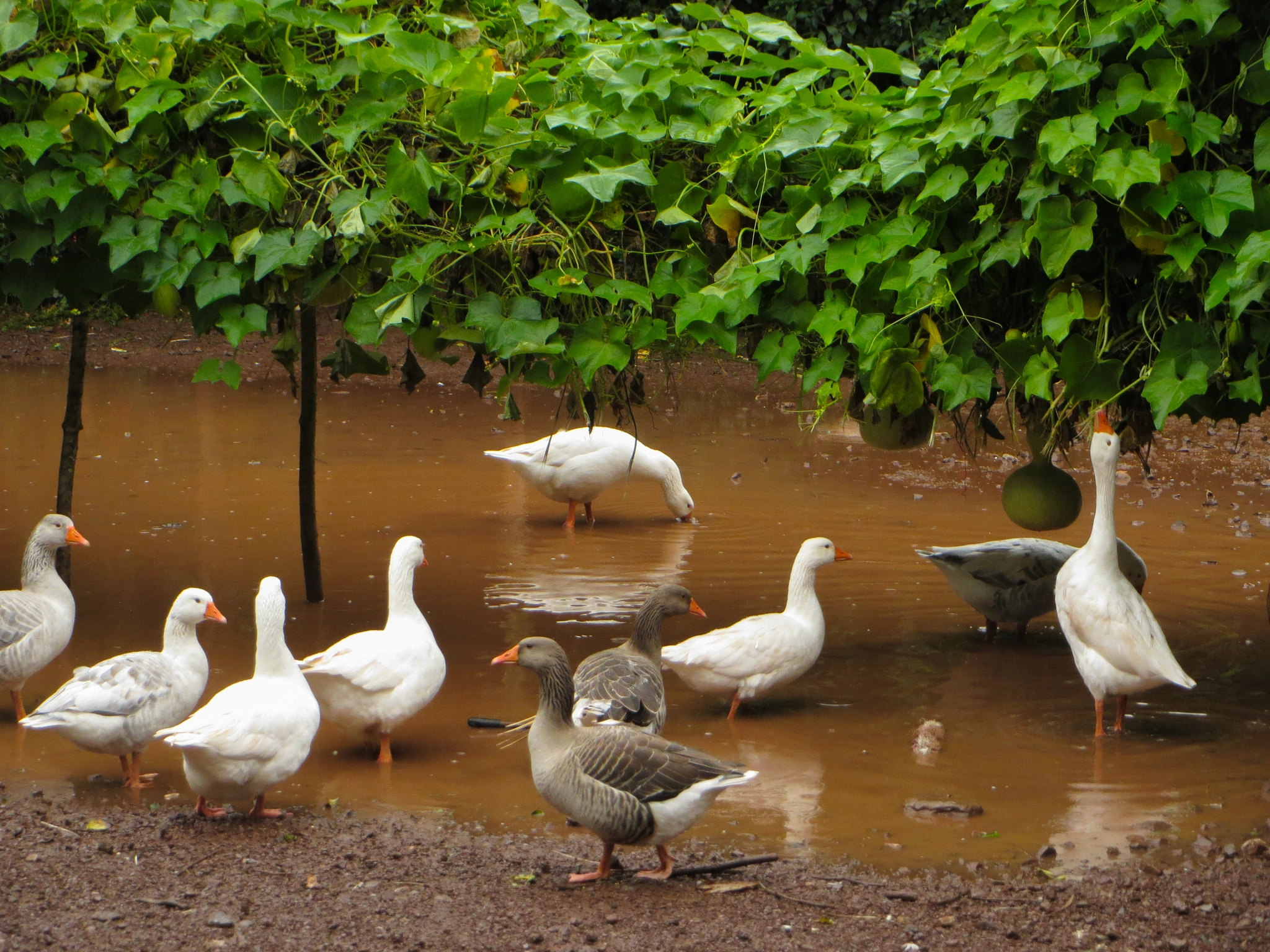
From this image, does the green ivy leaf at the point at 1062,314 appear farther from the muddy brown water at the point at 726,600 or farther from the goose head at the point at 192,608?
the goose head at the point at 192,608

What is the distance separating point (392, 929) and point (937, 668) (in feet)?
11.4

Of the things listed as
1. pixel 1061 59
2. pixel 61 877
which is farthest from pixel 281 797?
pixel 1061 59

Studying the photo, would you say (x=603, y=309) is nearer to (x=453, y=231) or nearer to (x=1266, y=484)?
(x=453, y=231)

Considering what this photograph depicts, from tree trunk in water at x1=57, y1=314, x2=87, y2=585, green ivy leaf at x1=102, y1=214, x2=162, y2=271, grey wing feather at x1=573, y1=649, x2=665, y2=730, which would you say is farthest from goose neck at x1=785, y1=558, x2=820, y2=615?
tree trunk in water at x1=57, y1=314, x2=87, y2=585

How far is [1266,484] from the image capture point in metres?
10.5

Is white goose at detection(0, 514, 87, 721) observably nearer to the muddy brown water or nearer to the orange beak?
the muddy brown water

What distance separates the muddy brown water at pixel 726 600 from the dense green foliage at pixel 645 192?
4.50 feet

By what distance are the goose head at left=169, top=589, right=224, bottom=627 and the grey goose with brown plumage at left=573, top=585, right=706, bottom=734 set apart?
1.36m

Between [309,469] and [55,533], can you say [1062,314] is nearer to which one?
[309,469]

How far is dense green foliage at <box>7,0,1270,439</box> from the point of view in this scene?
4363 millimetres

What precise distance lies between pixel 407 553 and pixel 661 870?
6.41 feet

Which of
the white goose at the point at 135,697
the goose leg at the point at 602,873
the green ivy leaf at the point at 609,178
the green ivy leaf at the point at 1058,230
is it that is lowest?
the goose leg at the point at 602,873

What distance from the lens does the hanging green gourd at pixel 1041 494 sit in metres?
5.54

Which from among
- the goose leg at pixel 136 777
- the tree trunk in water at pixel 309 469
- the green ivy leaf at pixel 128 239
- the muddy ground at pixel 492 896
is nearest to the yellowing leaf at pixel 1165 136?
the muddy ground at pixel 492 896
